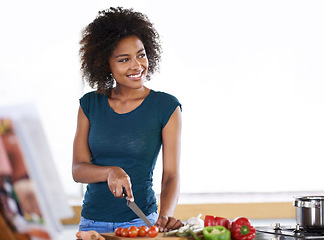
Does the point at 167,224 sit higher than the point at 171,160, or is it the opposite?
the point at 171,160

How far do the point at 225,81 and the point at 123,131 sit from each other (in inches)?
63.3

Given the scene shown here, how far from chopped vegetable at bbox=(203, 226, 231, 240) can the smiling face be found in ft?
2.04

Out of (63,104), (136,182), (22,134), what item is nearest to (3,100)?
(22,134)

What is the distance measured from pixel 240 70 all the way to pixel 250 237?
6.36ft

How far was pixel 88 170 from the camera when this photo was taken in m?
1.69

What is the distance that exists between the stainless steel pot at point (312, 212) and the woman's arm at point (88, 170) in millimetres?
635

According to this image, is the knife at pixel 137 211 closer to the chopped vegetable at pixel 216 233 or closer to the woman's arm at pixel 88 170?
the woman's arm at pixel 88 170

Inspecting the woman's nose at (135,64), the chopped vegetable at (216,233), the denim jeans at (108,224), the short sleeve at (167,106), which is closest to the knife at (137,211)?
the denim jeans at (108,224)

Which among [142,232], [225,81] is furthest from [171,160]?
[225,81]

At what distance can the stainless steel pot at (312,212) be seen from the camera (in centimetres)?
162

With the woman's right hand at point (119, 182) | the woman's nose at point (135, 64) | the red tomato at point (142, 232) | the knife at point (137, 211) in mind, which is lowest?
the red tomato at point (142, 232)

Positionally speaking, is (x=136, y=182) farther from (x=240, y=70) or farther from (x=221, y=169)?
(x=240, y=70)

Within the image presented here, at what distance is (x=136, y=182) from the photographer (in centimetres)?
170

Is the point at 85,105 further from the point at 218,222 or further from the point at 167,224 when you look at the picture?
the point at 218,222
